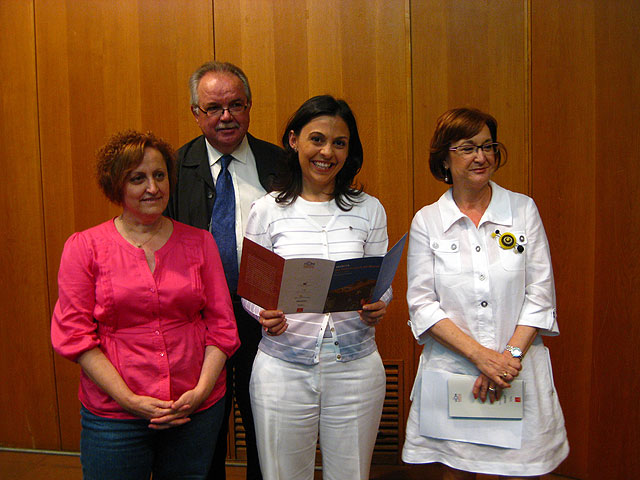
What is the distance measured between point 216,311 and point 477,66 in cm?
192

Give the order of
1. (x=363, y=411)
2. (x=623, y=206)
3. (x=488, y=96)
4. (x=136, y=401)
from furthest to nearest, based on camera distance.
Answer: (x=488, y=96) < (x=623, y=206) < (x=363, y=411) < (x=136, y=401)

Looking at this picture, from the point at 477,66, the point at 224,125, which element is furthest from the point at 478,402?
the point at 477,66

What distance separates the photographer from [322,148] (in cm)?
189

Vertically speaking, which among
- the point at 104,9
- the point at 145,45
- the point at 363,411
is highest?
the point at 104,9

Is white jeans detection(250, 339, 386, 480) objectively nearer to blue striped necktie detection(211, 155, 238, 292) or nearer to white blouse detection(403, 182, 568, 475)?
white blouse detection(403, 182, 568, 475)

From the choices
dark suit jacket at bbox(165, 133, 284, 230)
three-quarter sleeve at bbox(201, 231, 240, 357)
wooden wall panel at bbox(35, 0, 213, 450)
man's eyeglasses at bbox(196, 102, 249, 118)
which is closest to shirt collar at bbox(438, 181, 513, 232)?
dark suit jacket at bbox(165, 133, 284, 230)

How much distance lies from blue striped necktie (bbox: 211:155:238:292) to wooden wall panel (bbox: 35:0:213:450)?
3.42 ft

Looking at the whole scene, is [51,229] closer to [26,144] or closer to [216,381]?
[26,144]

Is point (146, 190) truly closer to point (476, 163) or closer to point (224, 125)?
point (224, 125)

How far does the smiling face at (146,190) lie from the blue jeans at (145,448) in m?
0.64

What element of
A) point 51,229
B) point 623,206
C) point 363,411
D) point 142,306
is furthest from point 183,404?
point 623,206

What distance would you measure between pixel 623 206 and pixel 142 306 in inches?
89.4

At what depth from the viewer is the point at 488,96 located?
2943mm

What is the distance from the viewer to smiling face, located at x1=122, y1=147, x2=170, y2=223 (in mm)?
1791
